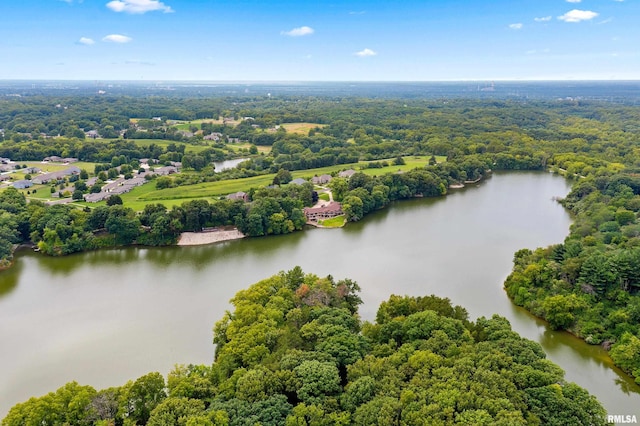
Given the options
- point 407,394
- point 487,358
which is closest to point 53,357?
point 407,394

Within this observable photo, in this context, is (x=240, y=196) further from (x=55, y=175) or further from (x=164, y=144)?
(x=164, y=144)

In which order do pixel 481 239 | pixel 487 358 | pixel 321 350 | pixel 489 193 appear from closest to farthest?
1. pixel 487 358
2. pixel 321 350
3. pixel 481 239
4. pixel 489 193

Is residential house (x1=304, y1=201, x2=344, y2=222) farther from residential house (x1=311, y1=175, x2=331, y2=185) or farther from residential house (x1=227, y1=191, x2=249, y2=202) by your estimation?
residential house (x1=311, y1=175, x2=331, y2=185)

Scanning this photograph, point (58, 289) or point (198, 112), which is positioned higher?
point (198, 112)

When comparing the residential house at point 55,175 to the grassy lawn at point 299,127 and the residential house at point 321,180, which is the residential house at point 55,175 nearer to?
the residential house at point 321,180

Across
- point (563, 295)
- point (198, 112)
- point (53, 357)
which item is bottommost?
point (53, 357)

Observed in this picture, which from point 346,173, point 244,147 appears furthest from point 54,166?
point 346,173

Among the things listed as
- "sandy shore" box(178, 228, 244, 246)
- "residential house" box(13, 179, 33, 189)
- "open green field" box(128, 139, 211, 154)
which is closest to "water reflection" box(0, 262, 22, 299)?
"sandy shore" box(178, 228, 244, 246)

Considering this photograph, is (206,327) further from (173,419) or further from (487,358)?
(487,358)
